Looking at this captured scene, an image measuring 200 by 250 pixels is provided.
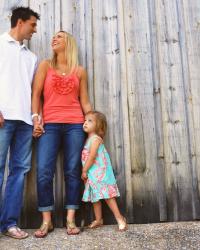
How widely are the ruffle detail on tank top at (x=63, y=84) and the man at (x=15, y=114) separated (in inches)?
9.9

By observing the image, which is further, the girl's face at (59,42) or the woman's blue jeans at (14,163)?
the girl's face at (59,42)

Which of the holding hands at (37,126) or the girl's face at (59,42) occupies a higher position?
the girl's face at (59,42)

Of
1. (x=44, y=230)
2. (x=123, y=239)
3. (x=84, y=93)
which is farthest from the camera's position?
(x=84, y=93)

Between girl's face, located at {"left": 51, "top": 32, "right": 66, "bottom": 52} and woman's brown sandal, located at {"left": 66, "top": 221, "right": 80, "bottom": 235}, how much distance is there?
5.71 feet

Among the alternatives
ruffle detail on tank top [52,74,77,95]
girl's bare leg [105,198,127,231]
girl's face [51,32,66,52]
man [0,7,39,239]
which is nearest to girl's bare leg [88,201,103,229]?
girl's bare leg [105,198,127,231]

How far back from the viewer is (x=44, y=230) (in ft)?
11.4

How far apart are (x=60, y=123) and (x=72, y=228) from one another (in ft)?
3.24

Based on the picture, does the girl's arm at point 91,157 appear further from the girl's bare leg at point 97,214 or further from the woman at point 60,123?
the girl's bare leg at point 97,214

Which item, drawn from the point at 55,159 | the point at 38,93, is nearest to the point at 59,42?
the point at 38,93

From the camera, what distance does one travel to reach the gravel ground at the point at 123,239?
10.5ft

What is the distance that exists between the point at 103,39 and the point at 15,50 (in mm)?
958

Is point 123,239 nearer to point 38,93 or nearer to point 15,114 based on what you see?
point 15,114

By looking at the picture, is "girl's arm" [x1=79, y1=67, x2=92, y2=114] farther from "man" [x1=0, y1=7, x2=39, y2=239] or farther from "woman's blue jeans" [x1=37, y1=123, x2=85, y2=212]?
"man" [x1=0, y1=7, x2=39, y2=239]

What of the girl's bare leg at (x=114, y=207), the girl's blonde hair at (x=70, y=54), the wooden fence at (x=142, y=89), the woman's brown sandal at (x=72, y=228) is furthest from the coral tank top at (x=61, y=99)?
the woman's brown sandal at (x=72, y=228)
